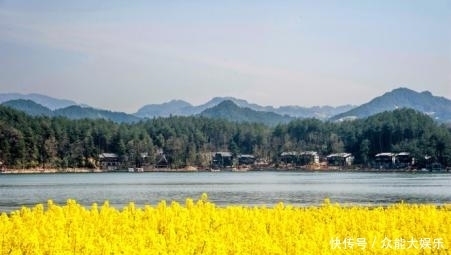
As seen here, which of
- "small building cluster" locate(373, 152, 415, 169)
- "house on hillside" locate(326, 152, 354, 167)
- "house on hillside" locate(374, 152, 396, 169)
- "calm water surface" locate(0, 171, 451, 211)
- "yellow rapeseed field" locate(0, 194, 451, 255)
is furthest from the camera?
"house on hillside" locate(326, 152, 354, 167)

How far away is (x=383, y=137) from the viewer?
191500 millimetres

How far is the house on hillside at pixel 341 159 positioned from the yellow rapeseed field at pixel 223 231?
174 m

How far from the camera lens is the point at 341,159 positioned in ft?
636

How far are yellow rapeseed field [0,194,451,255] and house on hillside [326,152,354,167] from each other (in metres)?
174

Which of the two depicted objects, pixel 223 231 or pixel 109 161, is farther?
pixel 109 161

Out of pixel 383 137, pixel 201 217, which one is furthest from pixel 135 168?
pixel 201 217

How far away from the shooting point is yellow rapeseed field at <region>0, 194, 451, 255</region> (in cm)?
1359

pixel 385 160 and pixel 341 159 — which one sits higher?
pixel 341 159

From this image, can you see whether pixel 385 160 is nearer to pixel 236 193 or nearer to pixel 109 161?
pixel 109 161

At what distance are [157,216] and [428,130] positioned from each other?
170 metres

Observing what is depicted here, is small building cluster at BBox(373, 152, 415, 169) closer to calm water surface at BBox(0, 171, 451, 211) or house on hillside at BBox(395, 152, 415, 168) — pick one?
house on hillside at BBox(395, 152, 415, 168)

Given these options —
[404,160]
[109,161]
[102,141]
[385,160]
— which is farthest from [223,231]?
[102,141]

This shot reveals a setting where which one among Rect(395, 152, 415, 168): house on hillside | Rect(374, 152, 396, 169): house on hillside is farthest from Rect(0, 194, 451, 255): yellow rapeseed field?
Rect(374, 152, 396, 169): house on hillside

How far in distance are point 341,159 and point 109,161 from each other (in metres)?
56.4
